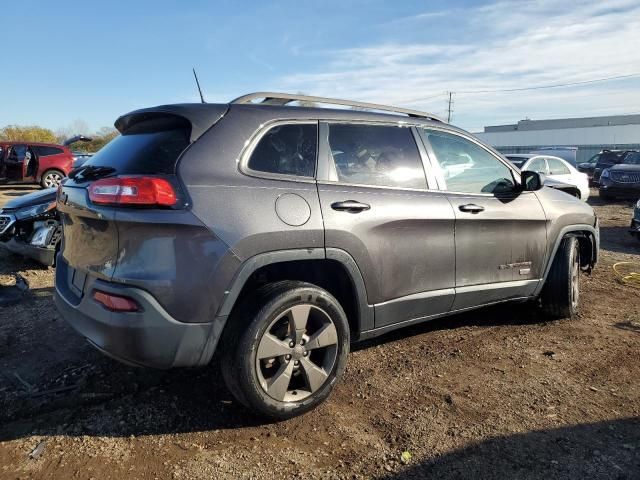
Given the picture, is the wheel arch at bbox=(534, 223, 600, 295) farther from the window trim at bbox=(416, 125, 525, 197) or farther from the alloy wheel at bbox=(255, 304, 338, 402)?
the alloy wheel at bbox=(255, 304, 338, 402)

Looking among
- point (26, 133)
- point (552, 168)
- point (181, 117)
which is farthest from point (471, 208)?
point (26, 133)

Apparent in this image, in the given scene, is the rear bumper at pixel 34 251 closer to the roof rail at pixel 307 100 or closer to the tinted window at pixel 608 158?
the roof rail at pixel 307 100

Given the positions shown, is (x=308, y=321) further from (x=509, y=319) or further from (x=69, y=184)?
(x=509, y=319)

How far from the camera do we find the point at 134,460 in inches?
102

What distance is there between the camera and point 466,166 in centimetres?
405

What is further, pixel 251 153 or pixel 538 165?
pixel 538 165

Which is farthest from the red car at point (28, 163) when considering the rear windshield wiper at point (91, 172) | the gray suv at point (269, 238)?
the gray suv at point (269, 238)

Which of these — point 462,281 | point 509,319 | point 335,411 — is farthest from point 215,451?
point 509,319

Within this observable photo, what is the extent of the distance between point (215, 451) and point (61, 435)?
883 mm

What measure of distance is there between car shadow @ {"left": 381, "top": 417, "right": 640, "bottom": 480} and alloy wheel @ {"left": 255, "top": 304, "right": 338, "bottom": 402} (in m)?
0.74

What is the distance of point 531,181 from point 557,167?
10.7m

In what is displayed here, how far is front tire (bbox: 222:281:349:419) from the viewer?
2.76 metres

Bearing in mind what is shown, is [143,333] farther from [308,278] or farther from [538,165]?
[538,165]

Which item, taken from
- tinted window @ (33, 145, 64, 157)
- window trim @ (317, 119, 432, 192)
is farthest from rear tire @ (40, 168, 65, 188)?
window trim @ (317, 119, 432, 192)
